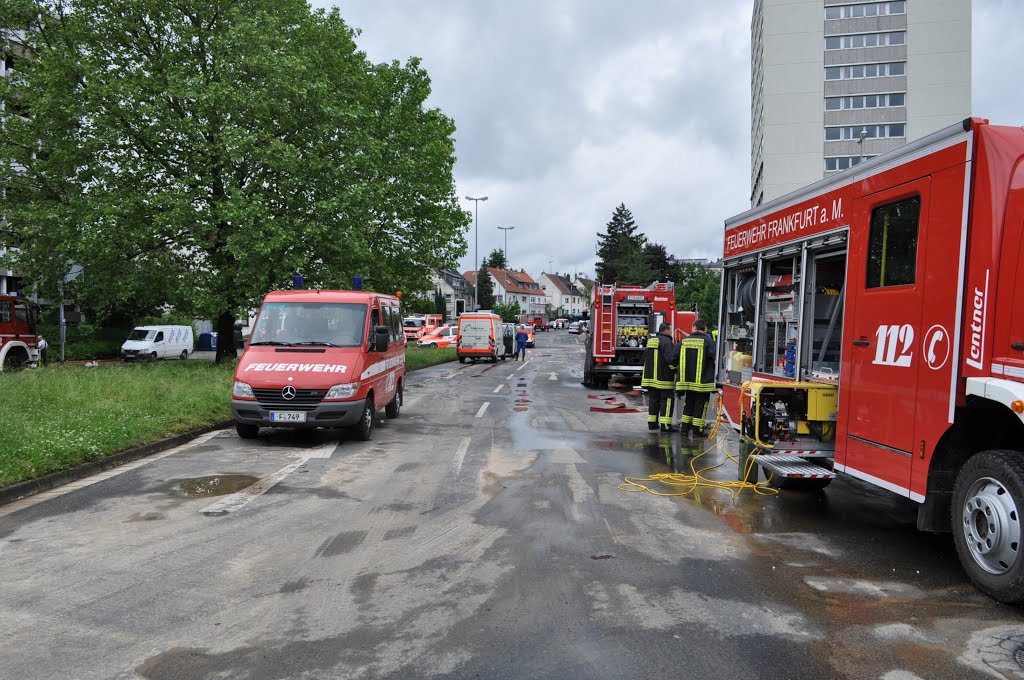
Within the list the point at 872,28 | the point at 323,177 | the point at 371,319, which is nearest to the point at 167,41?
the point at 323,177

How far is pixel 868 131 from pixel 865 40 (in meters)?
7.91

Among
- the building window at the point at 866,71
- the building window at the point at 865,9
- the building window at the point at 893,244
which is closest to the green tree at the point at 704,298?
the building window at the point at 893,244

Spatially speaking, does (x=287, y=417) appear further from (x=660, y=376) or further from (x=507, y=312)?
(x=507, y=312)

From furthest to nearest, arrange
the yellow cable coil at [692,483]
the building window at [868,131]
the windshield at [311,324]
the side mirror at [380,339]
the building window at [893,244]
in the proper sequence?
the building window at [868,131], the side mirror at [380,339], the windshield at [311,324], the yellow cable coil at [692,483], the building window at [893,244]

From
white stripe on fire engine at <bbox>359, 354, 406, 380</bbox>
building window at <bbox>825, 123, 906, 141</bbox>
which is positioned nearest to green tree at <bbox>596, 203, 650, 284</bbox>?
building window at <bbox>825, 123, 906, 141</bbox>

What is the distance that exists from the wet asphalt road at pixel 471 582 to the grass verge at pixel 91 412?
66 centimetres

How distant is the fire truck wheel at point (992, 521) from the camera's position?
4.20 meters

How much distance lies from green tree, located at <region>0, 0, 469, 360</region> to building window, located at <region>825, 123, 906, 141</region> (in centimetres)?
5584

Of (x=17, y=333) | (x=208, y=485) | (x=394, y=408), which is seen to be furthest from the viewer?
(x=17, y=333)

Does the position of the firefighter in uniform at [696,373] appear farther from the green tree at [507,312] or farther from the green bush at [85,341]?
the green tree at [507,312]

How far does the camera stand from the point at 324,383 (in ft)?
32.8

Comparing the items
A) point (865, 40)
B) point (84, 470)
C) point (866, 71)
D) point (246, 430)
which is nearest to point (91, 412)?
point (246, 430)

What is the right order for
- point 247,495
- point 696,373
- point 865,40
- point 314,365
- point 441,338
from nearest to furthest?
point 247,495
point 314,365
point 696,373
point 441,338
point 865,40

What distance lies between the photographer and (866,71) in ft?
210
